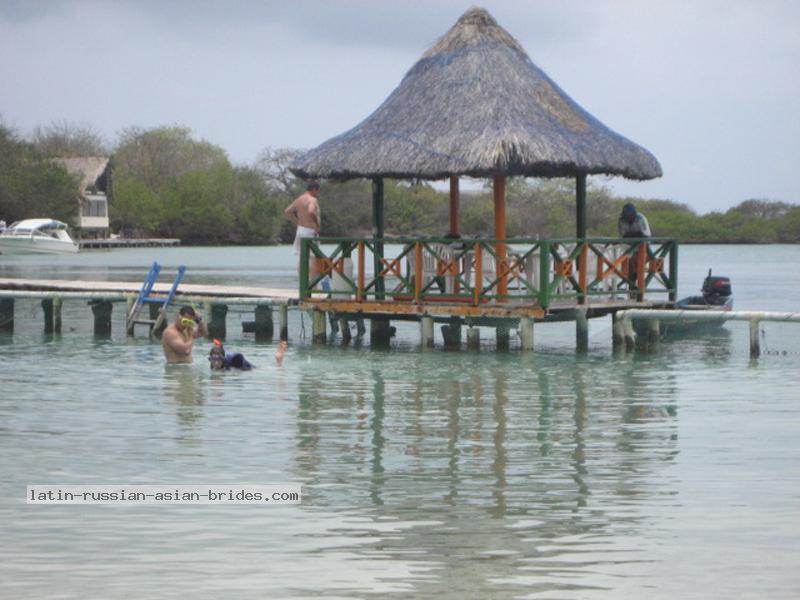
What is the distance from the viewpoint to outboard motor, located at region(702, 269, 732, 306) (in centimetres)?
2478

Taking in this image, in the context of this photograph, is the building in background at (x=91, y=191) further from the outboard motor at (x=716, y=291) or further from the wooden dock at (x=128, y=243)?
the outboard motor at (x=716, y=291)

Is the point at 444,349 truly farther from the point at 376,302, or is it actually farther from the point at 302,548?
the point at 302,548

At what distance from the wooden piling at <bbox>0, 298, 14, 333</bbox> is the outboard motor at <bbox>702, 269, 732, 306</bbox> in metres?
12.8

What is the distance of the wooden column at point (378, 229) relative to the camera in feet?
70.7

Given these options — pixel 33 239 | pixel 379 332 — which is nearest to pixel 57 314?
pixel 379 332

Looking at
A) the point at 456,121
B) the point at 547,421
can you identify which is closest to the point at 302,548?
the point at 547,421

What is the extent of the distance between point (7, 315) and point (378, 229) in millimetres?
9457

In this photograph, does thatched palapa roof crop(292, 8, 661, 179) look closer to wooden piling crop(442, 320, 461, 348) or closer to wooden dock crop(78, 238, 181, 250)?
wooden piling crop(442, 320, 461, 348)

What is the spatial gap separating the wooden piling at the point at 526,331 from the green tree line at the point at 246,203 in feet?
129

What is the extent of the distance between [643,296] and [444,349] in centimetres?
316

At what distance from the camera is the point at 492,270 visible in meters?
20.7

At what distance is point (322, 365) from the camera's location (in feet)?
66.1

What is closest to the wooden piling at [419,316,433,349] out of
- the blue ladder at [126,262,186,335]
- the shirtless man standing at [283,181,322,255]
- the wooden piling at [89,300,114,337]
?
the shirtless man standing at [283,181,322,255]

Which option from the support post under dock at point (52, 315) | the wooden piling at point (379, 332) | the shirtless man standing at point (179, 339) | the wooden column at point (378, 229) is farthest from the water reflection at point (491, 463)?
the support post under dock at point (52, 315)
